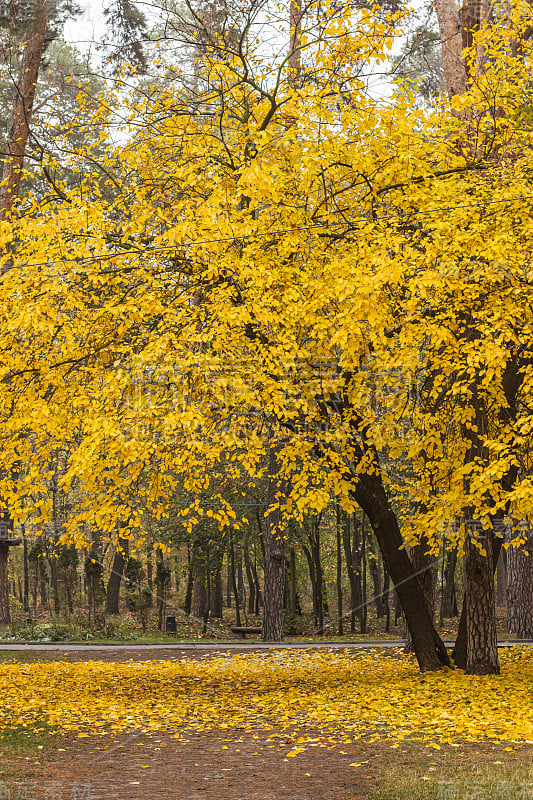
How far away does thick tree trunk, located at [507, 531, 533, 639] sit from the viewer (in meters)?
17.2

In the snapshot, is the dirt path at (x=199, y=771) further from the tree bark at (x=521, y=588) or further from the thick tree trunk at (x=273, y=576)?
the tree bark at (x=521, y=588)

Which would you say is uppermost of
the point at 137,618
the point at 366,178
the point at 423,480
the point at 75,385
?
the point at 366,178

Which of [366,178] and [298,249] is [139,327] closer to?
[298,249]

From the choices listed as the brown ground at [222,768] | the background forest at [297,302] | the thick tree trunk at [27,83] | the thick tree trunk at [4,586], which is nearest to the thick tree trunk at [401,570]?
the background forest at [297,302]

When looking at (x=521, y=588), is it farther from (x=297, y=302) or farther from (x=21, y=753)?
(x=21, y=753)

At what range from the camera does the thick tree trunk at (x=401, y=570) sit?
10680mm

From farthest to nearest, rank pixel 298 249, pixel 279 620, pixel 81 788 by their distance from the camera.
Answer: pixel 279 620
pixel 298 249
pixel 81 788

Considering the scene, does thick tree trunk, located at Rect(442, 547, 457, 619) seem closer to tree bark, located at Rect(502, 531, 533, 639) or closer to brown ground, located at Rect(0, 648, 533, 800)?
tree bark, located at Rect(502, 531, 533, 639)

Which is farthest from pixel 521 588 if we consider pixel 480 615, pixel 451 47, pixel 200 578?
pixel 451 47

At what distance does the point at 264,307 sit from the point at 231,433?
1.51m

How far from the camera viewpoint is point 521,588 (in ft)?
57.7

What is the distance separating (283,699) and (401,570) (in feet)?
8.15

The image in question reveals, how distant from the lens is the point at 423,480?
34.3ft

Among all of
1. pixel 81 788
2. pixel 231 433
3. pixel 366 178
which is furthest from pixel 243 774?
pixel 366 178
